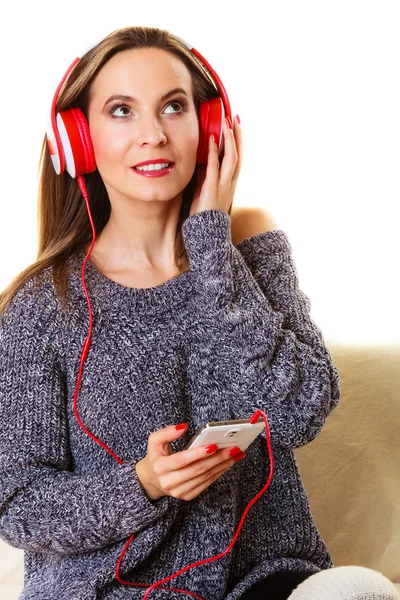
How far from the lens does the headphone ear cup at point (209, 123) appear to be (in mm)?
1482

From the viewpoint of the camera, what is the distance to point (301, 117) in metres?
2.26

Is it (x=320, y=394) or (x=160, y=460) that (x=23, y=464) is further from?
(x=320, y=394)

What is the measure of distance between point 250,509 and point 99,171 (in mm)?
631

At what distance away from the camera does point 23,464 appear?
4.40ft

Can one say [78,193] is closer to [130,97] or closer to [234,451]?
[130,97]

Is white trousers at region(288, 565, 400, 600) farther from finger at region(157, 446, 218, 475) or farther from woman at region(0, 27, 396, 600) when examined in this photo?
finger at region(157, 446, 218, 475)

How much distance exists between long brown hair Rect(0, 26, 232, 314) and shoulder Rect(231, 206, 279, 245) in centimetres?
11

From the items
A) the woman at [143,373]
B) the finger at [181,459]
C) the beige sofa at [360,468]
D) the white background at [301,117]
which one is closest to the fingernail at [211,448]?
the finger at [181,459]

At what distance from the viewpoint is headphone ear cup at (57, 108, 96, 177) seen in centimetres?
141

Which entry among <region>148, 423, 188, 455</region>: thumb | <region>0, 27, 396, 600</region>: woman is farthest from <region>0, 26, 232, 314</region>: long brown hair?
<region>148, 423, 188, 455</region>: thumb

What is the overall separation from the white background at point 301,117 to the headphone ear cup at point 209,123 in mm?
677

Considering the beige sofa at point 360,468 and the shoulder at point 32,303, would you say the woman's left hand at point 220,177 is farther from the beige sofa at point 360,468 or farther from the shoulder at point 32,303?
the beige sofa at point 360,468

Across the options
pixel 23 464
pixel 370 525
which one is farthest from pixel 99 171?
pixel 370 525

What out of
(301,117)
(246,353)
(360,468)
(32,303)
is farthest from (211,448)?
(301,117)
